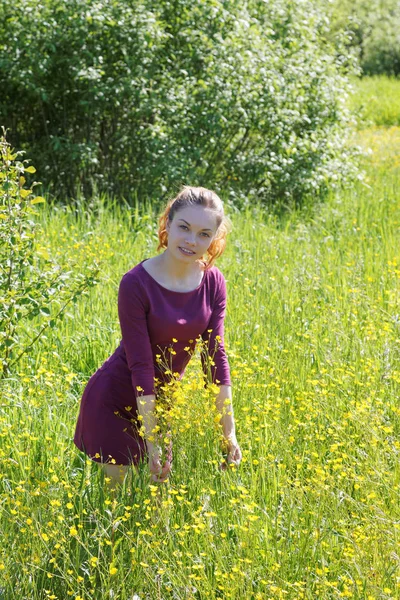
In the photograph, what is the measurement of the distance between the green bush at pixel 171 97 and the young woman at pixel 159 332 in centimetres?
451

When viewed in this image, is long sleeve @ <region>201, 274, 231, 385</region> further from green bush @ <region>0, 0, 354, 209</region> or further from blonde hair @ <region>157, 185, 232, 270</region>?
green bush @ <region>0, 0, 354, 209</region>

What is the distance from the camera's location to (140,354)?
3.18 m

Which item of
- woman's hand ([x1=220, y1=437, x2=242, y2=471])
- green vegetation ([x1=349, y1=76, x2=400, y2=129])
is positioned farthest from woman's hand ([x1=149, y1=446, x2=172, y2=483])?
green vegetation ([x1=349, y1=76, x2=400, y2=129])

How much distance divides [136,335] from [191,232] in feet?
1.43

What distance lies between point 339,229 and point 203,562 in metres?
4.98

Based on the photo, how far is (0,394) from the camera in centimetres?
389

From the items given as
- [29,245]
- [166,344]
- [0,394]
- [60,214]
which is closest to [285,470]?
[166,344]

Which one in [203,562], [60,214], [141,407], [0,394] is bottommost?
[60,214]

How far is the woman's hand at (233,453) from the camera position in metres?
3.34

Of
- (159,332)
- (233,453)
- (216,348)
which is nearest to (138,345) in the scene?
(159,332)

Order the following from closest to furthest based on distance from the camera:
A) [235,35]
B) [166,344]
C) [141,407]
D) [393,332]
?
[141,407] → [166,344] → [393,332] → [235,35]

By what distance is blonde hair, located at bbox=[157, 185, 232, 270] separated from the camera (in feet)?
10.7

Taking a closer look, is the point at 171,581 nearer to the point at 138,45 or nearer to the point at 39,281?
the point at 39,281

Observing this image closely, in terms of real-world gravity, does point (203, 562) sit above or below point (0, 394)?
above
